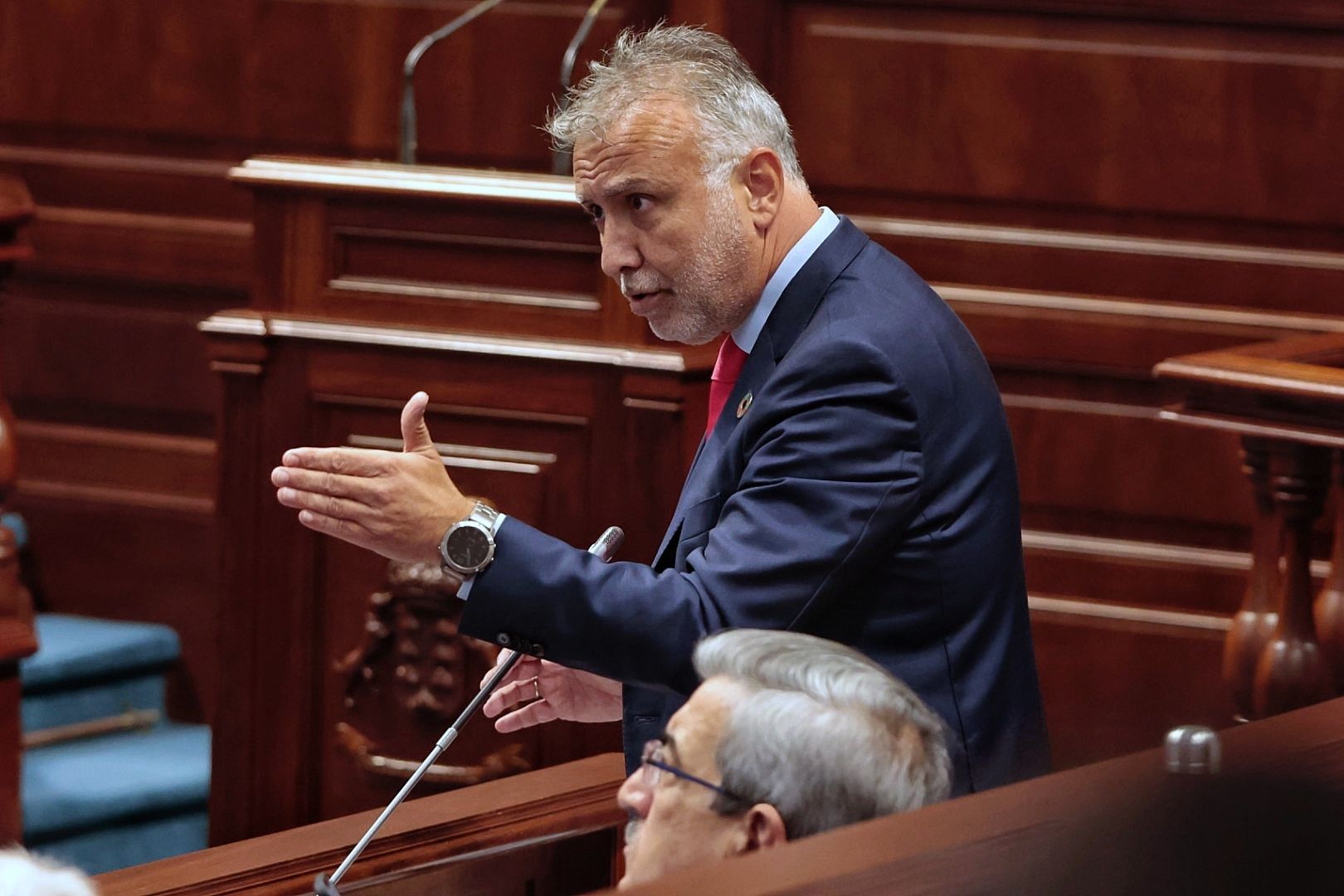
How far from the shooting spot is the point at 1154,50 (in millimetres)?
4094

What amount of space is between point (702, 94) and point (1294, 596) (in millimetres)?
1451

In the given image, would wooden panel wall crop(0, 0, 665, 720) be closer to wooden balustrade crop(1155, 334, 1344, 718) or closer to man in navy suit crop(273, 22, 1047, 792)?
wooden balustrade crop(1155, 334, 1344, 718)

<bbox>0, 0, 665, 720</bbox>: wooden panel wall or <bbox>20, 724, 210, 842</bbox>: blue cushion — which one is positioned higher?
<bbox>0, 0, 665, 720</bbox>: wooden panel wall

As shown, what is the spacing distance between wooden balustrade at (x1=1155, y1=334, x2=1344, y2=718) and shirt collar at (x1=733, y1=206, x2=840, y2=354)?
1037mm

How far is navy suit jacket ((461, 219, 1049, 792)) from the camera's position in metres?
1.99

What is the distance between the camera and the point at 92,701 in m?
4.67

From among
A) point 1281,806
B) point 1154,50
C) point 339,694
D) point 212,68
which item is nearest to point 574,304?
point 339,694

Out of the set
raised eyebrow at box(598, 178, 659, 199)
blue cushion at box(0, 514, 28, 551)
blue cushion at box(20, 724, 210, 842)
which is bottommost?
blue cushion at box(20, 724, 210, 842)

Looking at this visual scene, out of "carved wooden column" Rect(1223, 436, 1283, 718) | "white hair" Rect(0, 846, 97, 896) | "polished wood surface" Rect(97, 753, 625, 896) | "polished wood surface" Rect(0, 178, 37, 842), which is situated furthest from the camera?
"polished wood surface" Rect(0, 178, 37, 842)

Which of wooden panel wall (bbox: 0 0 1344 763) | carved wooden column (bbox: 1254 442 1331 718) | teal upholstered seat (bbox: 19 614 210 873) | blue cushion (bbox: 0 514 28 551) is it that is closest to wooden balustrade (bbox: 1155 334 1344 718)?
carved wooden column (bbox: 1254 442 1331 718)

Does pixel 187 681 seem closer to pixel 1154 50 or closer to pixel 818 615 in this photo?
pixel 1154 50

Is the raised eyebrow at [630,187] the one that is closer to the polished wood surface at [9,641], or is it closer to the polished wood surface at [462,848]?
the polished wood surface at [462,848]

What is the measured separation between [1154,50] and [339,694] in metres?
2.07

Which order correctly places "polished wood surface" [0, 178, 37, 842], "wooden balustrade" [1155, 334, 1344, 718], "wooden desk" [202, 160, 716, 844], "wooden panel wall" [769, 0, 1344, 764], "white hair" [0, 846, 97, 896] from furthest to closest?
"wooden panel wall" [769, 0, 1344, 764]
"polished wood surface" [0, 178, 37, 842]
"wooden desk" [202, 160, 716, 844]
"wooden balustrade" [1155, 334, 1344, 718]
"white hair" [0, 846, 97, 896]
